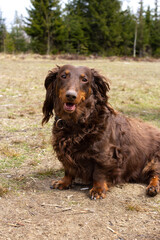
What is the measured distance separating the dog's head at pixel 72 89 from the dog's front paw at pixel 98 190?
0.82 m

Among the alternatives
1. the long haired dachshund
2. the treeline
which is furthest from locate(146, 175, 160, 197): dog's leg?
the treeline

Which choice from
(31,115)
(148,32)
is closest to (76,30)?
(148,32)

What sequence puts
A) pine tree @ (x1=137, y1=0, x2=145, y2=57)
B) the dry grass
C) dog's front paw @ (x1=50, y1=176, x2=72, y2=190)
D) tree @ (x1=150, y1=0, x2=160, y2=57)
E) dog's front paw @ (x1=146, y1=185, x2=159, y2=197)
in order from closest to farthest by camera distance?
1. dog's front paw @ (x1=146, y1=185, x2=159, y2=197)
2. dog's front paw @ (x1=50, y1=176, x2=72, y2=190)
3. the dry grass
4. pine tree @ (x1=137, y1=0, x2=145, y2=57)
5. tree @ (x1=150, y1=0, x2=160, y2=57)

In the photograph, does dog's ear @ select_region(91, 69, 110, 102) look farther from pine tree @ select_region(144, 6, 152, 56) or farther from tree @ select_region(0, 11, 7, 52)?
pine tree @ select_region(144, 6, 152, 56)

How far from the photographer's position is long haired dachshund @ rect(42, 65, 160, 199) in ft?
9.99

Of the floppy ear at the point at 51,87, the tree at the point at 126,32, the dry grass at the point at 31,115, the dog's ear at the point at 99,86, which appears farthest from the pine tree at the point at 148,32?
the floppy ear at the point at 51,87

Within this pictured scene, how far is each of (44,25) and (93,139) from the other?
34.3m

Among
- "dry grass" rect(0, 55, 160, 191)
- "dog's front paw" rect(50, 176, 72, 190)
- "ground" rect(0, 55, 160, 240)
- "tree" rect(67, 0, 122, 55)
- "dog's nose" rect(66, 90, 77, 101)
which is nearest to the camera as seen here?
"ground" rect(0, 55, 160, 240)

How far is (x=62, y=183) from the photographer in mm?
3281

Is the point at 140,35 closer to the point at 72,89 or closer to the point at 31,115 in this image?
the point at 31,115

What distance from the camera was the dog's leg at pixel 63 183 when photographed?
326 cm

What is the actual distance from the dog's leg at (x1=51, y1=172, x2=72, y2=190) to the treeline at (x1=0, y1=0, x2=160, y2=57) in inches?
1281

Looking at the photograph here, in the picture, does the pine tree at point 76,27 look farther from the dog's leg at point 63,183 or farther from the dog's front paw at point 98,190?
the dog's front paw at point 98,190

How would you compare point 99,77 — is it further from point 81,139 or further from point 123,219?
point 123,219
